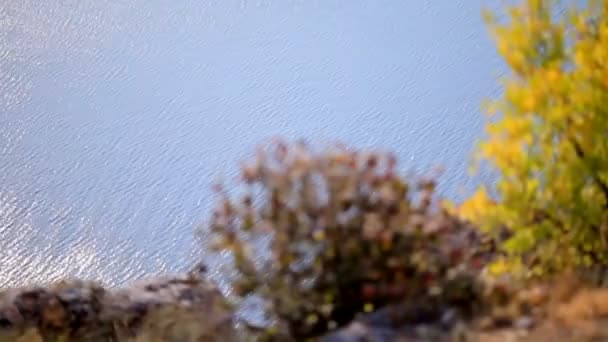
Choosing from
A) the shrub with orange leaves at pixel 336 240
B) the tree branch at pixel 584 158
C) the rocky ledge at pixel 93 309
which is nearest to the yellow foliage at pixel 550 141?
the tree branch at pixel 584 158

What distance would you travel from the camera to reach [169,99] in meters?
4.64

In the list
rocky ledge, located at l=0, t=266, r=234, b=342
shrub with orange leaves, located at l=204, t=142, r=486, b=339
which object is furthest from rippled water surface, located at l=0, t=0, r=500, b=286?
shrub with orange leaves, located at l=204, t=142, r=486, b=339

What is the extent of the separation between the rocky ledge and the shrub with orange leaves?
0.62 metres

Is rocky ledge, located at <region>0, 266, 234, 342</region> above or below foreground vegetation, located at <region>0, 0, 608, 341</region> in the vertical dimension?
above

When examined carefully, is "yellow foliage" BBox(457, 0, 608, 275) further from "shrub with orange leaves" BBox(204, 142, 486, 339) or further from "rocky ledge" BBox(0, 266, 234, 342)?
"rocky ledge" BBox(0, 266, 234, 342)

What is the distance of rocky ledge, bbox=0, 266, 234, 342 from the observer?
9.23 ft

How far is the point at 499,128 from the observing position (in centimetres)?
227

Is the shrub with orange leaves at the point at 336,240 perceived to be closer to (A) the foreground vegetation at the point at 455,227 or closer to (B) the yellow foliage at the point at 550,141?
(A) the foreground vegetation at the point at 455,227

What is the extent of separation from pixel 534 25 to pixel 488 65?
231cm

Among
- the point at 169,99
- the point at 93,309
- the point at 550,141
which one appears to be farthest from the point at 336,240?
the point at 169,99

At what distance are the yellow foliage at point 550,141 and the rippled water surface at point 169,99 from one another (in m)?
1.33

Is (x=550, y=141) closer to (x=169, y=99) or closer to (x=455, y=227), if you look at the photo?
(x=455, y=227)

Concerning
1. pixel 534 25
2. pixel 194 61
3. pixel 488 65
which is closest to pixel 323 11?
pixel 194 61

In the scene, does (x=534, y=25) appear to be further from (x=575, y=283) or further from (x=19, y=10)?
(x=19, y=10)
